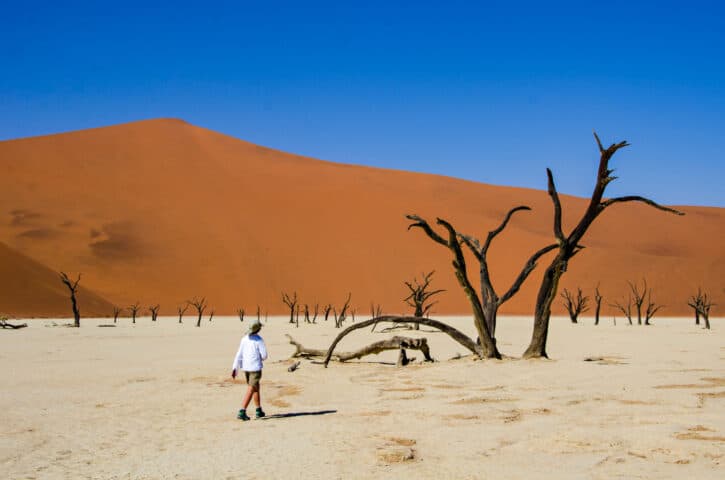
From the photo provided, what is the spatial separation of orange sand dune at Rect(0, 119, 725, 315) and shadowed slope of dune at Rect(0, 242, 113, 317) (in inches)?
5.3

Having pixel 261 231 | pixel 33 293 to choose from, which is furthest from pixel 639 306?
pixel 261 231

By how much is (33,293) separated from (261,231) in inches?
1121

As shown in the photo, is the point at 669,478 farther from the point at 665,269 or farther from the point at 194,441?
the point at 665,269

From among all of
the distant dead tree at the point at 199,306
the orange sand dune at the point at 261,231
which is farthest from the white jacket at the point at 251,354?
the orange sand dune at the point at 261,231

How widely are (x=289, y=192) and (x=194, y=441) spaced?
250 ft

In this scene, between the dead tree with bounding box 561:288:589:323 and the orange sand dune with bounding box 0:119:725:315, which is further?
the orange sand dune with bounding box 0:119:725:315

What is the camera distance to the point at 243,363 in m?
8.13

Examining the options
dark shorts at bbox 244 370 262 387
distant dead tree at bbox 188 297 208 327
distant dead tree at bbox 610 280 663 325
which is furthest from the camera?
distant dead tree at bbox 188 297 208 327

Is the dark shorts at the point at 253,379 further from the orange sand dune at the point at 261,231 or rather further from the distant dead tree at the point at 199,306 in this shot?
the orange sand dune at the point at 261,231

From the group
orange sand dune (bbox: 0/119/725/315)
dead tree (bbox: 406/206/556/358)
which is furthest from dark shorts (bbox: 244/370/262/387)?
orange sand dune (bbox: 0/119/725/315)

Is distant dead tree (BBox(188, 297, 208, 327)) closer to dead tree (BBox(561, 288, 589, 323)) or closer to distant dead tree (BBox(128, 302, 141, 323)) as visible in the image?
distant dead tree (BBox(128, 302, 141, 323))

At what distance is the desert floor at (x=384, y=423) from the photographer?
5379 mm

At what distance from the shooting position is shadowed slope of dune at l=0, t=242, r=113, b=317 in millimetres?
42188

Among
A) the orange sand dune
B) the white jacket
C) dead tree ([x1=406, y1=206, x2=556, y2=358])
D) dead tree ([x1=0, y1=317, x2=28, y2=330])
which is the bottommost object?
dead tree ([x1=0, y1=317, x2=28, y2=330])
